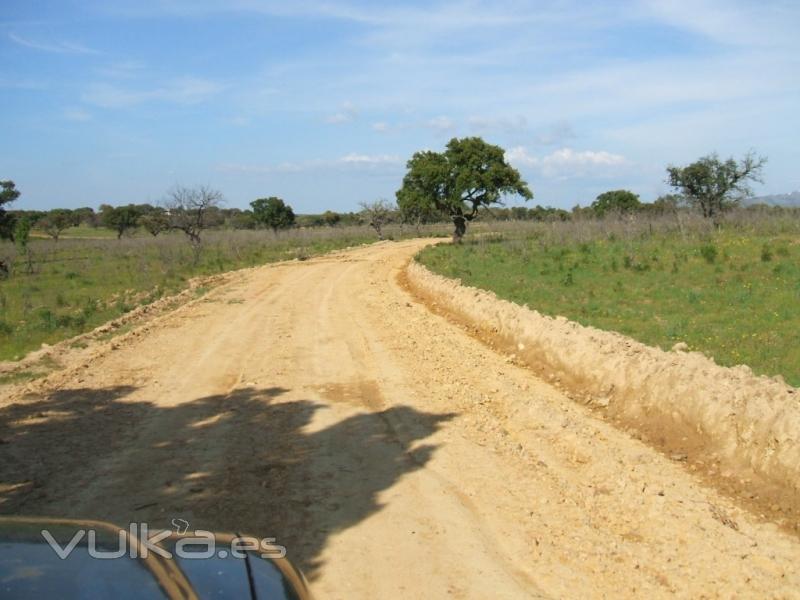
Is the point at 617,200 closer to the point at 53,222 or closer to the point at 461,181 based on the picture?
the point at 461,181

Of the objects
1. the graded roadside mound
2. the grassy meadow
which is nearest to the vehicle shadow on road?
the graded roadside mound

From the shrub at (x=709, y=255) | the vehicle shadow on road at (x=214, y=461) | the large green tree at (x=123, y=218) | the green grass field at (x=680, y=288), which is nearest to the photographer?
the vehicle shadow on road at (x=214, y=461)

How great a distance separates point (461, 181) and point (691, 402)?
3170cm

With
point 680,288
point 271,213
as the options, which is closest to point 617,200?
point 271,213

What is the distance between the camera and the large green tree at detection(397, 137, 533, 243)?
127 ft

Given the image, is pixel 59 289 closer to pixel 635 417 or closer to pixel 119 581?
pixel 635 417

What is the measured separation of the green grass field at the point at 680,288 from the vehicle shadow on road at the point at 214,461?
4.31m

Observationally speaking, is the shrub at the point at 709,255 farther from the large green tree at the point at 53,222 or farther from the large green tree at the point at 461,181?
the large green tree at the point at 53,222

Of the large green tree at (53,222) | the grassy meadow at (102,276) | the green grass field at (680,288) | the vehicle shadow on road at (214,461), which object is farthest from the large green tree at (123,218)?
the vehicle shadow on road at (214,461)

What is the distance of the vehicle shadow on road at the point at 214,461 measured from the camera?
18.9 ft

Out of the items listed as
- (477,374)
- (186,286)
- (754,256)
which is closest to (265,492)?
(477,374)

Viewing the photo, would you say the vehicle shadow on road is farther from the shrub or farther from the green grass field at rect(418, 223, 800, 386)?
the shrub

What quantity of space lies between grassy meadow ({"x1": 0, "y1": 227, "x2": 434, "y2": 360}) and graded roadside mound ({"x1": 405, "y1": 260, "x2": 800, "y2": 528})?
32.7 ft

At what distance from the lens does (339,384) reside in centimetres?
1010
